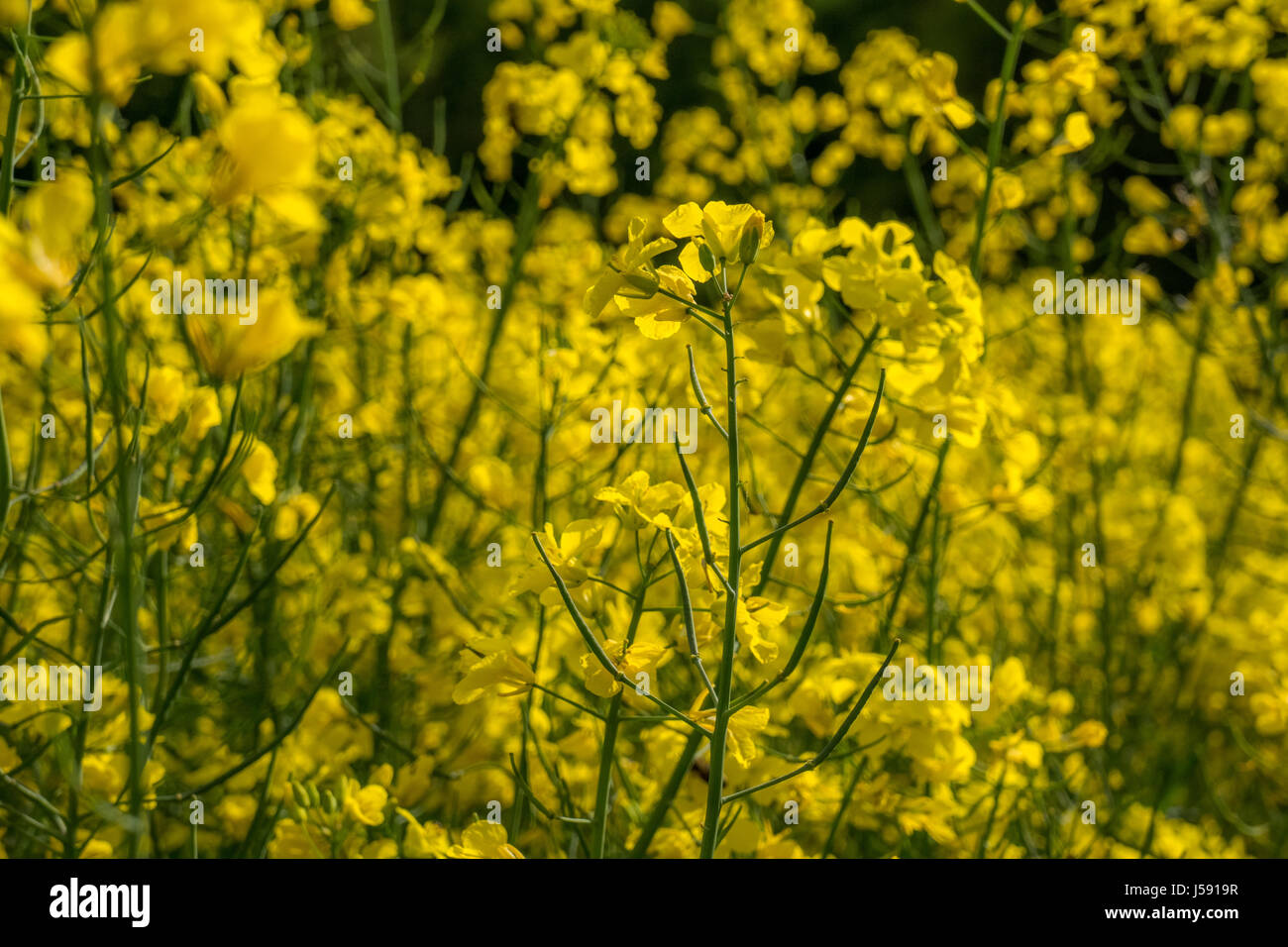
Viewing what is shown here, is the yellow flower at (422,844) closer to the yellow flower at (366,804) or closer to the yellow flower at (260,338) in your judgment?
the yellow flower at (366,804)

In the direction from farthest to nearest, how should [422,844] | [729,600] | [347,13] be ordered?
[347,13]
[422,844]
[729,600]

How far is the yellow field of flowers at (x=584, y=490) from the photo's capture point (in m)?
0.98

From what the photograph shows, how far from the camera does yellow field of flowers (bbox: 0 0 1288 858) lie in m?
0.98

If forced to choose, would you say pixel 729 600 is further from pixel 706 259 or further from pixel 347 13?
pixel 347 13

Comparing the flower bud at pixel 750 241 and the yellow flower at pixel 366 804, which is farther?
the yellow flower at pixel 366 804

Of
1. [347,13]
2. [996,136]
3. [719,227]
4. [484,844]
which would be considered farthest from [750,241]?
[347,13]

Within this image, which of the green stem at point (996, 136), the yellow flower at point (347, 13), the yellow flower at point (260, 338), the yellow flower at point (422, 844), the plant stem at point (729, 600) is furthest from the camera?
the yellow flower at point (347, 13)

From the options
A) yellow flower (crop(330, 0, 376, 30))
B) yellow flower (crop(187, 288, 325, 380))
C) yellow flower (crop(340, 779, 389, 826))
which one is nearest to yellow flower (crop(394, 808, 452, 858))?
yellow flower (crop(340, 779, 389, 826))

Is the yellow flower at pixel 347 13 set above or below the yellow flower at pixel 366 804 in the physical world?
above

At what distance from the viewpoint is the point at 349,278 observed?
2369 mm

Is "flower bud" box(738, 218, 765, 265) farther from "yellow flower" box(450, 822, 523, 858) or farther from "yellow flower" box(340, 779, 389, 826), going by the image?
"yellow flower" box(340, 779, 389, 826)

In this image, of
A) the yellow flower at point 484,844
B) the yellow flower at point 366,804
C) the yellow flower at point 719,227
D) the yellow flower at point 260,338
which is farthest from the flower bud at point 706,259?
the yellow flower at point 366,804

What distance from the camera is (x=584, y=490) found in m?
2.03

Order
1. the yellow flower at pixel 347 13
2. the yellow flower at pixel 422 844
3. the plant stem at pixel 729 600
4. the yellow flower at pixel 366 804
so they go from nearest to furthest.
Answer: the plant stem at pixel 729 600
the yellow flower at pixel 422 844
the yellow flower at pixel 366 804
the yellow flower at pixel 347 13
